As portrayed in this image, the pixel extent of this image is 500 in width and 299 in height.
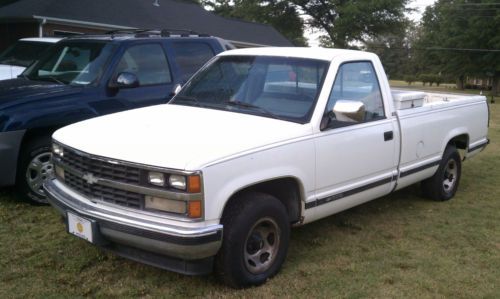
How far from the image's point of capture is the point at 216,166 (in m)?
3.44

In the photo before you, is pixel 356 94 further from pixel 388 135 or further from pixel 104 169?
pixel 104 169

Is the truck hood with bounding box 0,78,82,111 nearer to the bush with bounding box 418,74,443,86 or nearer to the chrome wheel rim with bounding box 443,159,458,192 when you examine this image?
the chrome wheel rim with bounding box 443,159,458,192

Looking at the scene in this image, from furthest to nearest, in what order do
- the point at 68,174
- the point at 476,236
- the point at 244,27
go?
the point at 244,27 < the point at 476,236 < the point at 68,174

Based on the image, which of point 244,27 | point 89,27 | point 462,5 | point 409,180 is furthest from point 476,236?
point 462,5

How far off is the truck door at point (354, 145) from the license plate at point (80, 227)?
171 centimetres

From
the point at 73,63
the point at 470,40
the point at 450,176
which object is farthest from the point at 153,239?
the point at 470,40

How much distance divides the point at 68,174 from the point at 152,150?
935mm

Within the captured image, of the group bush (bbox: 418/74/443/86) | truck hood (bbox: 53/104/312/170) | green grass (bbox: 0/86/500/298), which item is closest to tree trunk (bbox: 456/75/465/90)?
bush (bbox: 418/74/443/86)

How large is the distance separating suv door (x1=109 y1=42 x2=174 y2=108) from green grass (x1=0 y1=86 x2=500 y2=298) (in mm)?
1642

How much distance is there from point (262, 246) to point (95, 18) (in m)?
18.5

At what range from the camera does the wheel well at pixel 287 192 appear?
4125mm

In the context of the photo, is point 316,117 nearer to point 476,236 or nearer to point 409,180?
point 409,180

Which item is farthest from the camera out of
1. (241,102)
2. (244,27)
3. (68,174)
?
(244,27)

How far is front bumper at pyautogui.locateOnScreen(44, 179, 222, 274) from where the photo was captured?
11.1 ft
